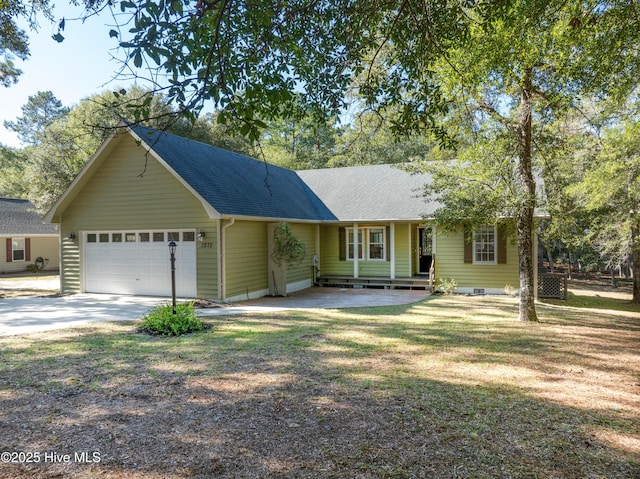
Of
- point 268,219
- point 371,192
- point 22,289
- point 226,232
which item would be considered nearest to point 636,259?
point 371,192

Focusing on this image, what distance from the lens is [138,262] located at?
43.2ft

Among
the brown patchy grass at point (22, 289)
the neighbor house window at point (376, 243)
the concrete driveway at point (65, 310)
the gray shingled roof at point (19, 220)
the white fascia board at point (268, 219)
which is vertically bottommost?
the concrete driveway at point (65, 310)

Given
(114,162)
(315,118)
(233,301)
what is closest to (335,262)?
(233,301)

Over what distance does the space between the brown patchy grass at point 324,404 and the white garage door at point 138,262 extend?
467cm

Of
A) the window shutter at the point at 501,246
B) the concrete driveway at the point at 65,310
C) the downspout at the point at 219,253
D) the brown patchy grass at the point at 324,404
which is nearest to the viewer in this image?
the brown patchy grass at the point at 324,404

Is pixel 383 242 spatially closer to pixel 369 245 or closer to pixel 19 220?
pixel 369 245

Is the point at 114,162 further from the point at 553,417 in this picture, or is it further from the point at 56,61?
the point at 553,417

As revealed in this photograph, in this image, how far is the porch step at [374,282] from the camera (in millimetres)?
15391

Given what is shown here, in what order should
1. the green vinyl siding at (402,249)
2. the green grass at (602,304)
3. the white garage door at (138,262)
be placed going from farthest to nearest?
1. the green vinyl siding at (402,249)
2. the green grass at (602,304)
3. the white garage door at (138,262)

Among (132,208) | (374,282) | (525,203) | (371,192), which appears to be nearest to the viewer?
(525,203)

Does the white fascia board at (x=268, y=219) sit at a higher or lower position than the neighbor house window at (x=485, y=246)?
higher

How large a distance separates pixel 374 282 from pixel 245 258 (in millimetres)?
5400

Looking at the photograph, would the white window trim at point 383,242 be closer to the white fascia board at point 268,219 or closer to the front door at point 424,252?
the front door at point 424,252

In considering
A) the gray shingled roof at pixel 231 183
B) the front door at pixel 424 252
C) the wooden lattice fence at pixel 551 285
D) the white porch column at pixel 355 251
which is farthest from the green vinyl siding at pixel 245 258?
the wooden lattice fence at pixel 551 285
